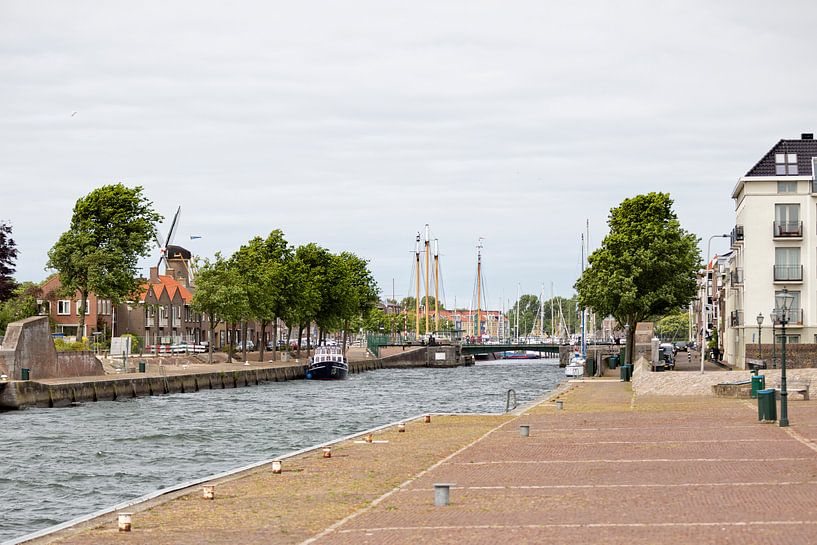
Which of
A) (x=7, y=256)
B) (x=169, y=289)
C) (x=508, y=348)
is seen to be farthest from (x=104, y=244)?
(x=508, y=348)

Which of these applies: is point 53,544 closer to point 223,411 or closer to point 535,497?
point 535,497

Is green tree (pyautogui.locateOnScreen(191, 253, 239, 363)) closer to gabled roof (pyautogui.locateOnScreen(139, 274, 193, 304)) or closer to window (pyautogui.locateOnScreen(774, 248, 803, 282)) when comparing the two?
gabled roof (pyautogui.locateOnScreen(139, 274, 193, 304))

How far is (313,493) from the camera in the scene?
21.8 meters

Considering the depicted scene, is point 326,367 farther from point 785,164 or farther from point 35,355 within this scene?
point 785,164

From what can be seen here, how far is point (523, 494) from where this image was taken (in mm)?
20500

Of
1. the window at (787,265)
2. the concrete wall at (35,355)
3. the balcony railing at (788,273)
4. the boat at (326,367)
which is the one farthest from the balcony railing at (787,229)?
the concrete wall at (35,355)

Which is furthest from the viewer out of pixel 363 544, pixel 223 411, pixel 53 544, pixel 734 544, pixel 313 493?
pixel 223 411

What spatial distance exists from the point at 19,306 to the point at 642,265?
65340 millimetres

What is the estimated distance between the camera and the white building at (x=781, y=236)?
82688mm

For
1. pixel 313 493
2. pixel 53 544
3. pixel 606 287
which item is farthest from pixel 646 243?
A: pixel 53 544

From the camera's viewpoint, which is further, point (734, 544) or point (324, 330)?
point (324, 330)

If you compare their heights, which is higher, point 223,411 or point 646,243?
point 646,243

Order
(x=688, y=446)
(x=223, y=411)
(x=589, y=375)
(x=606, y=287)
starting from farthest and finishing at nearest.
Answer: (x=589, y=375) < (x=606, y=287) < (x=223, y=411) < (x=688, y=446)

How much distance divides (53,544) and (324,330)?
119564 mm
